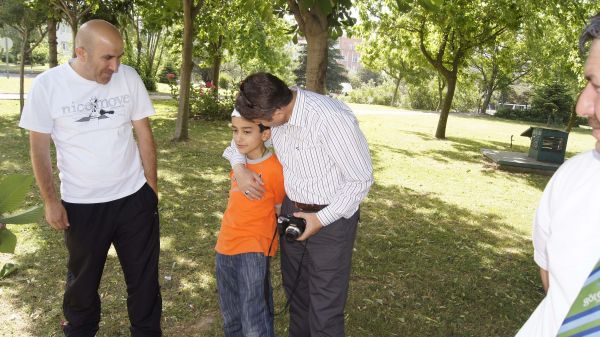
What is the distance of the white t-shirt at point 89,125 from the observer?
2.75 meters

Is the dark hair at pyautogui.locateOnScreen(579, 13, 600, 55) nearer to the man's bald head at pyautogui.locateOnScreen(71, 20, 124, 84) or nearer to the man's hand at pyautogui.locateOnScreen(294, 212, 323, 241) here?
the man's hand at pyautogui.locateOnScreen(294, 212, 323, 241)

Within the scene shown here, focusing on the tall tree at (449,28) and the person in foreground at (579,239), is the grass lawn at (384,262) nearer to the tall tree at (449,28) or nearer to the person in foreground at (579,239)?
the person in foreground at (579,239)

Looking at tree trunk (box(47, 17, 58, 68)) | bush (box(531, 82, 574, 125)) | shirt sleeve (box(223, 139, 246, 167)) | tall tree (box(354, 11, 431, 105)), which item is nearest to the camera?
shirt sleeve (box(223, 139, 246, 167))

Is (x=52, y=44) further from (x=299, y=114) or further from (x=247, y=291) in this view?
(x=299, y=114)

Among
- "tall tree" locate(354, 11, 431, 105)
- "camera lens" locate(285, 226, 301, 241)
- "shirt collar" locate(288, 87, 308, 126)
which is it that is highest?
"tall tree" locate(354, 11, 431, 105)

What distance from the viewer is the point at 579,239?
3.99 ft

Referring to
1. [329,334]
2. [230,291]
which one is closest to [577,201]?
[329,334]

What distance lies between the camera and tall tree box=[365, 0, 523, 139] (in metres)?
14.2

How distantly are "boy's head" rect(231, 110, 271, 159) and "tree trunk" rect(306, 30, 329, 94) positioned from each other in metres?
1.92

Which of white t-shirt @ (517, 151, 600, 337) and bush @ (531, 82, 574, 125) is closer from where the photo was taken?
white t-shirt @ (517, 151, 600, 337)

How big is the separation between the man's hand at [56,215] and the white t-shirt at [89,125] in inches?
3.8

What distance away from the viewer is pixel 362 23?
1622 cm

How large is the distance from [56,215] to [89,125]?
1.88 feet

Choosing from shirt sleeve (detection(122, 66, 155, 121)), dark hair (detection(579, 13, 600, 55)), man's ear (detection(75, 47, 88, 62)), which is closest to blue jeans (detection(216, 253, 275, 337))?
shirt sleeve (detection(122, 66, 155, 121))
